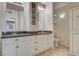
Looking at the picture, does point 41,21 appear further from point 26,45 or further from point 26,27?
point 26,45

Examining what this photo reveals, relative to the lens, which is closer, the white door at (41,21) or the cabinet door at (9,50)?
the cabinet door at (9,50)

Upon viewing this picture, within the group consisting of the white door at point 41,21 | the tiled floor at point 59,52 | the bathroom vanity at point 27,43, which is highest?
the white door at point 41,21

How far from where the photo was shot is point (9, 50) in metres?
1.46

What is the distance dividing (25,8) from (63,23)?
1.91 feet

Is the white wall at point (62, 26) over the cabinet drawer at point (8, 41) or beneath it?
over

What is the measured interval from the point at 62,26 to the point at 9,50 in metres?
0.81

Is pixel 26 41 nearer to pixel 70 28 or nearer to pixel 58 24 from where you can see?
pixel 58 24

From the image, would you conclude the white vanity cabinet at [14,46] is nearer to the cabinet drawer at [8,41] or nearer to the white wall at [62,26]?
the cabinet drawer at [8,41]

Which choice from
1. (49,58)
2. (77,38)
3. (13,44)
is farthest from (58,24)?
(13,44)

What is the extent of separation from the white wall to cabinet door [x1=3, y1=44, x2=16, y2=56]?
0.63 m

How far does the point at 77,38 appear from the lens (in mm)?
1519

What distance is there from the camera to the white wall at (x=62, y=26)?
152 cm

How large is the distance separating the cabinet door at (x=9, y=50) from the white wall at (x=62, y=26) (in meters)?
0.63

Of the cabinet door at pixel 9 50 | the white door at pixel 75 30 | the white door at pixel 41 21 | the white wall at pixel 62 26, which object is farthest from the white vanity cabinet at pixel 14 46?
the white door at pixel 75 30
